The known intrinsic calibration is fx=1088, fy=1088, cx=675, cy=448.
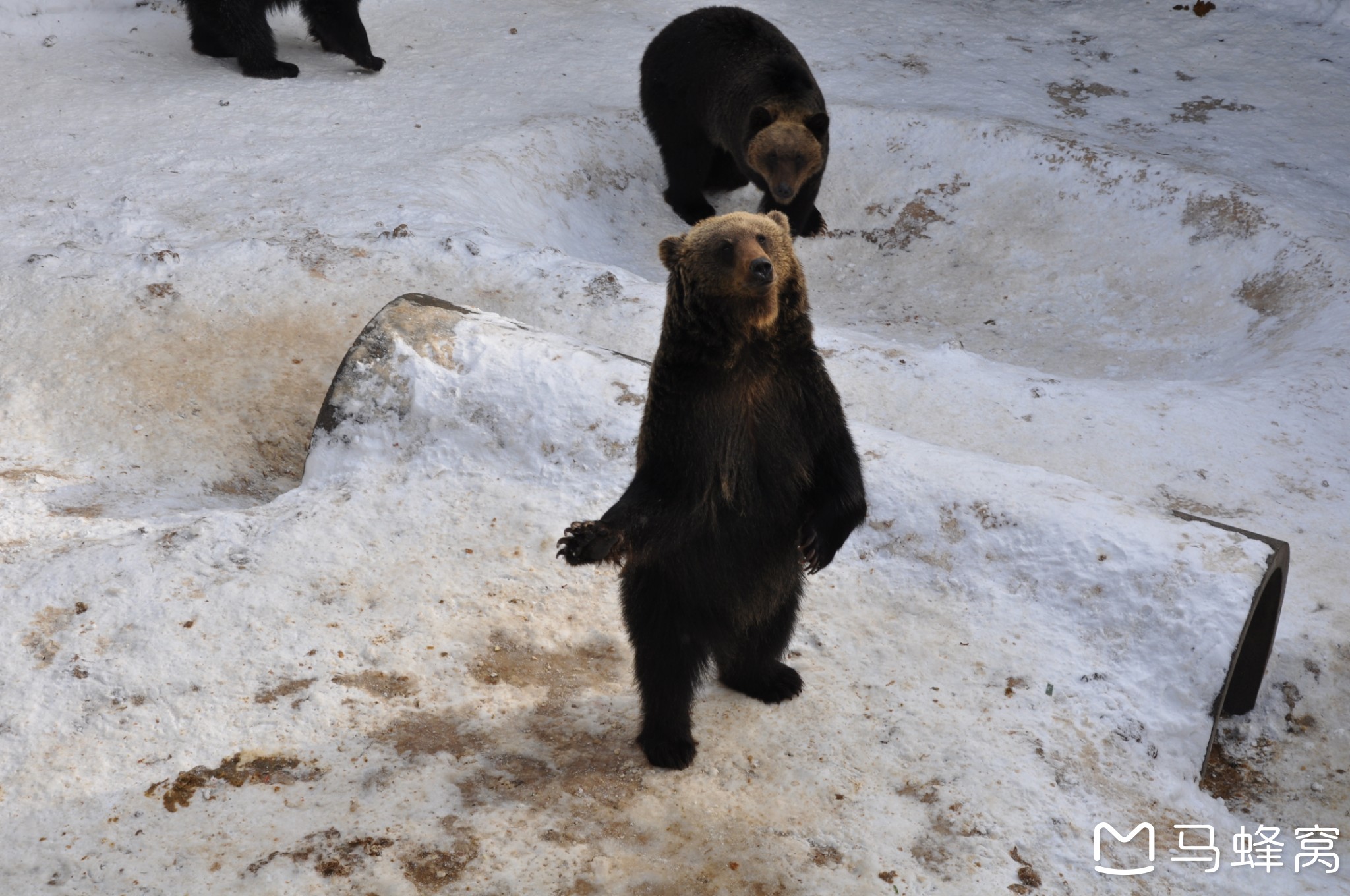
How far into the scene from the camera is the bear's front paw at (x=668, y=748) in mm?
3629

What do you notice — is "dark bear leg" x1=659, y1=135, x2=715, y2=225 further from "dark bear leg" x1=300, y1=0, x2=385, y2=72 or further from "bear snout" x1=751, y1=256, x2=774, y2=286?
"bear snout" x1=751, y1=256, x2=774, y2=286

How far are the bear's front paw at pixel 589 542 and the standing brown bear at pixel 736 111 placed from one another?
5388 mm

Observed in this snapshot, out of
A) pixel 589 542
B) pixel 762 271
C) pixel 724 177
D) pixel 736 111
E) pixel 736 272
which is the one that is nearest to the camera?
pixel 762 271

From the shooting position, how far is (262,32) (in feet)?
30.1

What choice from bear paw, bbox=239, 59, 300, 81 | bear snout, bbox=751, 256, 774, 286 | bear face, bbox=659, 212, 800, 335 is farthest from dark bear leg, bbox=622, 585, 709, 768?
bear paw, bbox=239, 59, 300, 81

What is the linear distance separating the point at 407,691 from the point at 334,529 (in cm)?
98

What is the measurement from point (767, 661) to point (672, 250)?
155 centimetres

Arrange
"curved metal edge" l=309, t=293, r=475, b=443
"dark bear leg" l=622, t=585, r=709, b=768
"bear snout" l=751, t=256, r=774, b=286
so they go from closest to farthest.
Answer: "bear snout" l=751, t=256, r=774, b=286 < "dark bear leg" l=622, t=585, r=709, b=768 < "curved metal edge" l=309, t=293, r=475, b=443

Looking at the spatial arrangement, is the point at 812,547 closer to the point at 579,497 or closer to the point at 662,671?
the point at 662,671

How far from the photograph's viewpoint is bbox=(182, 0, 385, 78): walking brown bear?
A: 9078mm

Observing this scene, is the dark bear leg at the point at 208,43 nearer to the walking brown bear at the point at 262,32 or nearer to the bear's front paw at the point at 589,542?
the walking brown bear at the point at 262,32

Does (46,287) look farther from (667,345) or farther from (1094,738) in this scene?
Result: (1094,738)

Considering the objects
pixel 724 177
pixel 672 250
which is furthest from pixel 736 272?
pixel 724 177

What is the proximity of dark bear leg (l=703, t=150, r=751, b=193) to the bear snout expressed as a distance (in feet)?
22.6
